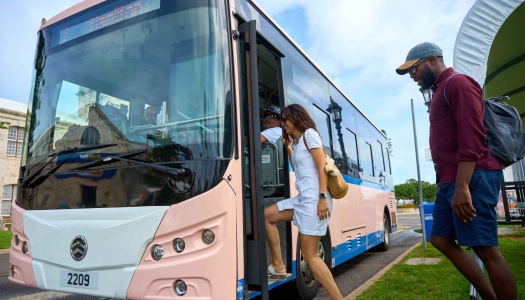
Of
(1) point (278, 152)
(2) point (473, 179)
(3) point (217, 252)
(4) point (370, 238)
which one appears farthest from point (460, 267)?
(4) point (370, 238)

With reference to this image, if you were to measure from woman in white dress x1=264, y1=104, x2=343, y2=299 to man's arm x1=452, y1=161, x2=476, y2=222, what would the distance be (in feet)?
3.82

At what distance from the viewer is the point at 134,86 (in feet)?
11.5

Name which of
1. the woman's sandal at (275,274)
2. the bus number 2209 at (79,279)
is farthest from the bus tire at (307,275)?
the bus number 2209 at (79,279)

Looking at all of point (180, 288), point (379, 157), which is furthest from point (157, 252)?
point (379, 157)

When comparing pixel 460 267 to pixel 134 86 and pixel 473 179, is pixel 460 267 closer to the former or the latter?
pixel 473 179

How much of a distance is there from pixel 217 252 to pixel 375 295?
2.48 metres

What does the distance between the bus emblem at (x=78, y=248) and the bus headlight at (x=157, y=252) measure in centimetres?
63

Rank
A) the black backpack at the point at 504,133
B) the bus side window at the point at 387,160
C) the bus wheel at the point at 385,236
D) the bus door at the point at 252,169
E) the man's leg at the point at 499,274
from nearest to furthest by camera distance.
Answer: the man's leg at the point at 499,274, the black backpack at the point at 504,133, the bus door at the point at 252,169, the bus wheel at the point at 385,236, the bus side window at the point at 387,160

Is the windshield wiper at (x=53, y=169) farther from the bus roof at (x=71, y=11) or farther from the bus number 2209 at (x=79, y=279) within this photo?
the bus roof at (x=71, y=11)

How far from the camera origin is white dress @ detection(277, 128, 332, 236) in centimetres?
357

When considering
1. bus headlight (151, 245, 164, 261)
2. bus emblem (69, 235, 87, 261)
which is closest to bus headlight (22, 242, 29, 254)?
bus emblem (69, 235, 87, 261)

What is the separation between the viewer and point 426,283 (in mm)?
5160

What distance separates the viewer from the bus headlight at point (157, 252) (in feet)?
9.74

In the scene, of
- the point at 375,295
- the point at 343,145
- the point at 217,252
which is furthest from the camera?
the point at 343,145
